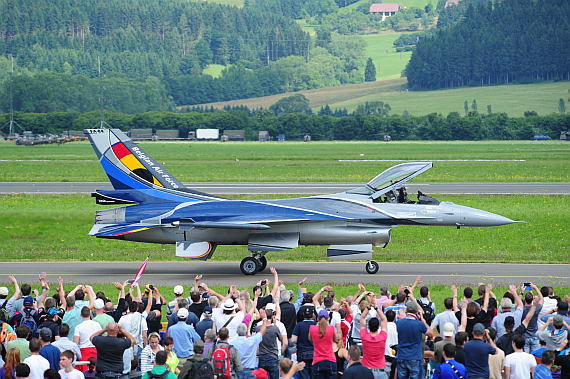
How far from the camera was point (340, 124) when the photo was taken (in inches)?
6565

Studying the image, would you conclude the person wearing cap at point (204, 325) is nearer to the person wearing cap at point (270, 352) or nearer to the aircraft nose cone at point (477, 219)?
the person wearing cap at point (270, 352)

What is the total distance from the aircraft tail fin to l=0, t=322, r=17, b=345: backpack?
496 inches

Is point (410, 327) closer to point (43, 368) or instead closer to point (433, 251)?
point (43, 368)

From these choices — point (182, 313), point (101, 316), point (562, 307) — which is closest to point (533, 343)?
point (562, 307)

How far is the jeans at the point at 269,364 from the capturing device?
1120 centimetres

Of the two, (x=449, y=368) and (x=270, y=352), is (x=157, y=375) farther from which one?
(x=449, y=368)

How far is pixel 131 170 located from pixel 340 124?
5698 inches

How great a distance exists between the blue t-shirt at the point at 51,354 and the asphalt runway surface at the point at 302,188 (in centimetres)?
3561

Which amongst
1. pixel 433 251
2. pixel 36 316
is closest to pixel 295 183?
pixel 433 251

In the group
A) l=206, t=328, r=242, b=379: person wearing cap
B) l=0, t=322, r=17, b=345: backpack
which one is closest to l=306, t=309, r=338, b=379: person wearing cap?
l=206, t=328, r=242, b=379: person wearing cap

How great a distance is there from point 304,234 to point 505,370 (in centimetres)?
1341

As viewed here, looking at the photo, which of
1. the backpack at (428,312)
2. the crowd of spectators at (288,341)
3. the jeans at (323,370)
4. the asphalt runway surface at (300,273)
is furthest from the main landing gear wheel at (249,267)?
the jeans at (323,370)

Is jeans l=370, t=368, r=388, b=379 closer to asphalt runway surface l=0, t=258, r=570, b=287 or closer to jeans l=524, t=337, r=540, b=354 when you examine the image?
jeans l=524, t=337, r=540, b=354

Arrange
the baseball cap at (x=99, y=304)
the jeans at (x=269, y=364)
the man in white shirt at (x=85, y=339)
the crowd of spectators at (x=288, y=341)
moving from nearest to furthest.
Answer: the crowd of spectators at (x=288, y=341)
the jeans at (x=269, y=364)
the man in white shirt at (x=85, y=339)
the baseball cap at (x=99, y=304)
